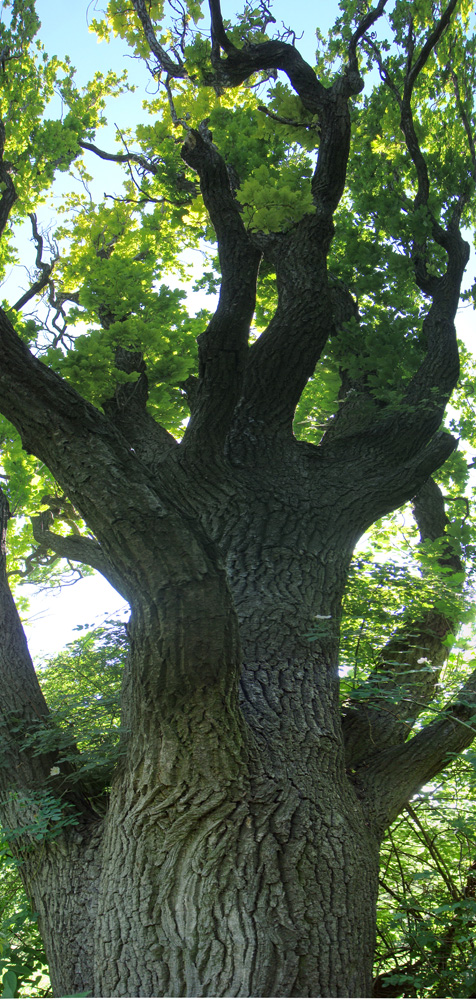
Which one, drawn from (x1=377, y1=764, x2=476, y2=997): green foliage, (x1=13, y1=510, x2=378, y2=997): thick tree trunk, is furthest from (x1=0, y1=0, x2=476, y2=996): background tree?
(x1=377, y1=764, x2=476, y2=997): green foliage

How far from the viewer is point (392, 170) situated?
603 centimetres

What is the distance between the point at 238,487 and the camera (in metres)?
4.16

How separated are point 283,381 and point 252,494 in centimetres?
103

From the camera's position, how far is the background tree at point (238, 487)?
2.39 meters

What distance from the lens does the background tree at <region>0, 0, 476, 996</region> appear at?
239 cm

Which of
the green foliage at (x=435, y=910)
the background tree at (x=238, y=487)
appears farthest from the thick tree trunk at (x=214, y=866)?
the green foliage at (x=435, y=910)

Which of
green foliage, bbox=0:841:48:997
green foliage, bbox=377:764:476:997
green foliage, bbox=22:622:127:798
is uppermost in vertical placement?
green foliage, bbox=22:622:127:798

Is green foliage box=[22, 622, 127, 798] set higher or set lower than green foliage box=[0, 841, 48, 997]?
higher

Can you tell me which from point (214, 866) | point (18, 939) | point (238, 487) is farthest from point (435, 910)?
point (238, 487)

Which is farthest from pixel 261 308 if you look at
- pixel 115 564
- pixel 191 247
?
pixel 115 564

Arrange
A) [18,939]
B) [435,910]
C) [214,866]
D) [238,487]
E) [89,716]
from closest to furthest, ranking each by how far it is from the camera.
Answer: [214,866]
[435,910]
[18,939]
[89,716]
[238,487]

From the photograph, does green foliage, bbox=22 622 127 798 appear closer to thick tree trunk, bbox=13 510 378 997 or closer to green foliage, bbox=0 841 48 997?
thick tree trunk, bbox=13 510 378 997

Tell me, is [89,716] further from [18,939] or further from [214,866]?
[214,866]

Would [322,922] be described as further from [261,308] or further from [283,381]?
[261,308]
